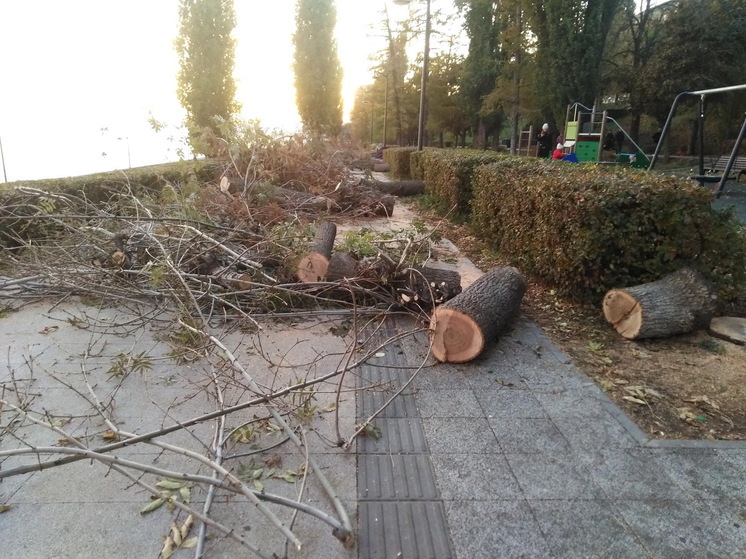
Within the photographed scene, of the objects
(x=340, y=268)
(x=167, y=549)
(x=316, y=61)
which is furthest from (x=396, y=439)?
(x=316, y=61)

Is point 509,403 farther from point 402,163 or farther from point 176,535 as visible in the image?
point 402,163

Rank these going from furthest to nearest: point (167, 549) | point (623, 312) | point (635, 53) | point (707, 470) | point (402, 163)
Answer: point (635, 53) < point (402, 163) < point (623, 312) < point (707, 470) < point (167, 549)

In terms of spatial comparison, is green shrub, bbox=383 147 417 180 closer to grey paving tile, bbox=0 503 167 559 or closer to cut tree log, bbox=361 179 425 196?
cut tree log, bbox=361 179 425 196

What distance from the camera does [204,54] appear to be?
19.4m

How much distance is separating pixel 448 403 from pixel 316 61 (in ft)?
102

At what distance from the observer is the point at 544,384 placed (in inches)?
131

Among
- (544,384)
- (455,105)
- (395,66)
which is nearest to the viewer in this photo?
(544,384)

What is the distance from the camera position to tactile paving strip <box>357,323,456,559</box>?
6.51ft

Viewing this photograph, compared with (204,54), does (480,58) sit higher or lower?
higher

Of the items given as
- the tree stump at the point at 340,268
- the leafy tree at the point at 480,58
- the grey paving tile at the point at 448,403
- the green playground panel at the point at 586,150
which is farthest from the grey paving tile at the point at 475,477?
the leafy tree at the point at 480,58

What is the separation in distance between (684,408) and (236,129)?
821 centimetres

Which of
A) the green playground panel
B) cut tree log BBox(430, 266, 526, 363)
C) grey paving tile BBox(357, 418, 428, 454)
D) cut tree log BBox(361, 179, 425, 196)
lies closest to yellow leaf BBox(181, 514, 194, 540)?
grey paving tile BBox(357, 418, 428, 454)

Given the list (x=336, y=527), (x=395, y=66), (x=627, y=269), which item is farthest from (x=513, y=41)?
(x=336, y=527)

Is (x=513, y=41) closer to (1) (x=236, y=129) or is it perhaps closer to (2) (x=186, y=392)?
(1) (x=236, y=129)
